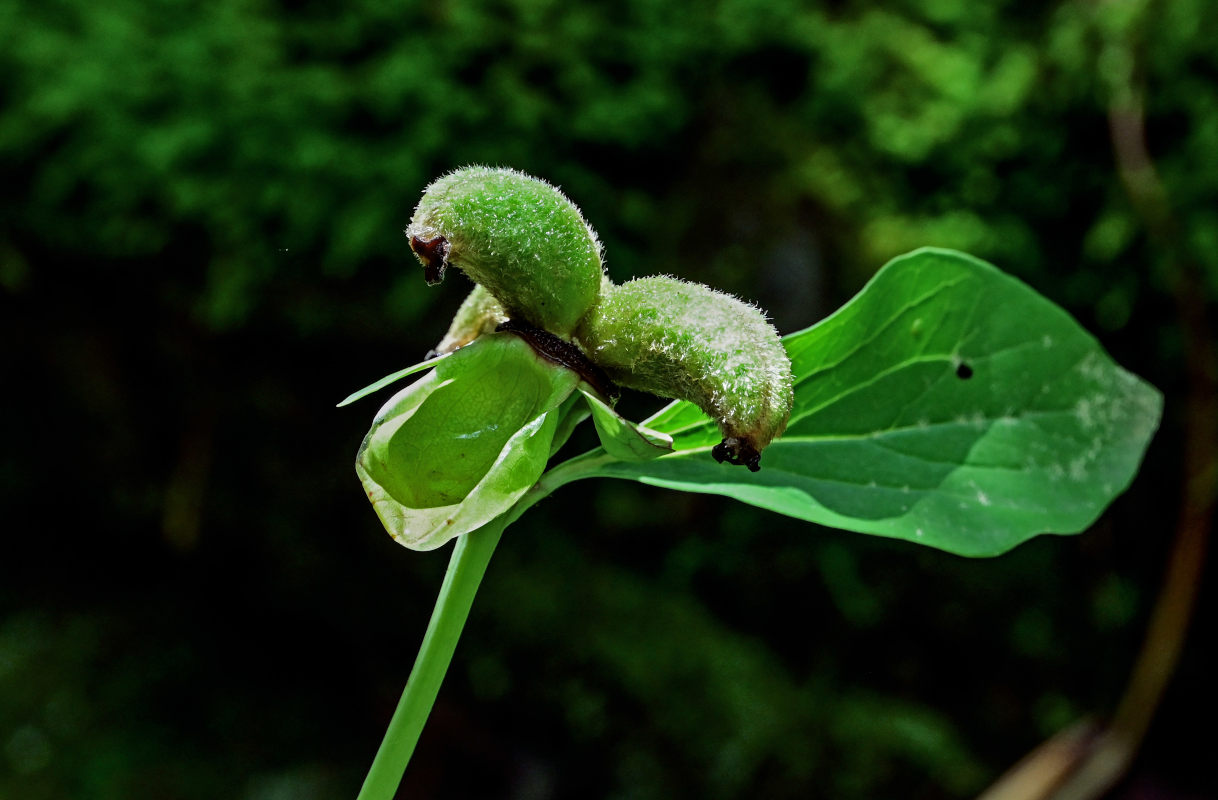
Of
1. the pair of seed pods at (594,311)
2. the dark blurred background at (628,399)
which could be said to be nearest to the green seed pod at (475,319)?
the pair of seed pods at (594,311)

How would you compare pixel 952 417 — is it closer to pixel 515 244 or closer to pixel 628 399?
pixel 515 244

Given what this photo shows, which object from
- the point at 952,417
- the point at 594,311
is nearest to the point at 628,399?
the point at 952,417

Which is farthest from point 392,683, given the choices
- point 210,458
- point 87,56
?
point 87,56

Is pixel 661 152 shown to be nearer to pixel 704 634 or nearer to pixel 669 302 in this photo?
pixel 704 634

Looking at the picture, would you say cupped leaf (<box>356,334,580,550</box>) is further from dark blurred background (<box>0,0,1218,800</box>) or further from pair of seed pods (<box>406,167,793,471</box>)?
dark blurred background (<box>0,0,1218,800</box>)

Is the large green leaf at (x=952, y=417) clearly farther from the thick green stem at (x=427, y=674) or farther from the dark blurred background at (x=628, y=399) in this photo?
the dark blurred background at (x=628, y=399)

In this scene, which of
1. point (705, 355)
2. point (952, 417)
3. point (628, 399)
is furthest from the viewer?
point (628, 399)
